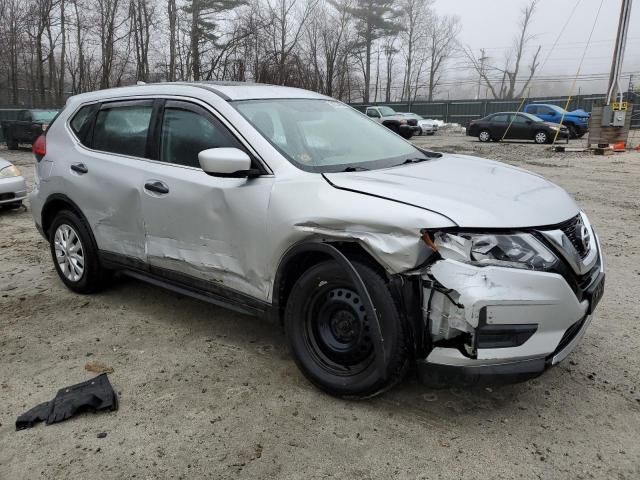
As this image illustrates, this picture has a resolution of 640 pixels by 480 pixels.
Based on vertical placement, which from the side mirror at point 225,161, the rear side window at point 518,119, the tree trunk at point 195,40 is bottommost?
the side mirror at point 225,161

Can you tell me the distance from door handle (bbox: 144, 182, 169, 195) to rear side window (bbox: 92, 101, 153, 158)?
0.98 ft

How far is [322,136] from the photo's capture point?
3600 mm

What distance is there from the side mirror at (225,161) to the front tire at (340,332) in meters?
0.72

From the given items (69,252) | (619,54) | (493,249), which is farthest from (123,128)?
(619,54)

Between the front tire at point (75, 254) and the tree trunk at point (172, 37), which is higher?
the tree trunk at point (172, 37)

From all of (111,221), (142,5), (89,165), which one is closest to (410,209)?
(111,221)

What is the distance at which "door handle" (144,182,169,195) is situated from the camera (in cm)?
364

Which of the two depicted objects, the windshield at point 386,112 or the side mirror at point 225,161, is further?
the windshield at point 386,112

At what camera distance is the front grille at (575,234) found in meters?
2.73

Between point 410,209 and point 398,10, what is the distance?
185ft

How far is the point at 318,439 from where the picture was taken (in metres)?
2.66

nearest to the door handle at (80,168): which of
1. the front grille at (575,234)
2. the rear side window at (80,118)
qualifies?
the rear side window at (80,118)

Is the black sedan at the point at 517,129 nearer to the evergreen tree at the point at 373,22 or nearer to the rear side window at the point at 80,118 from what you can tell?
the rear side window at the point at 80,118

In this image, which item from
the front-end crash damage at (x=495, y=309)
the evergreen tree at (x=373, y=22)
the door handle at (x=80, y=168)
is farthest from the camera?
the evergreen tree at (x=373, y=22)
